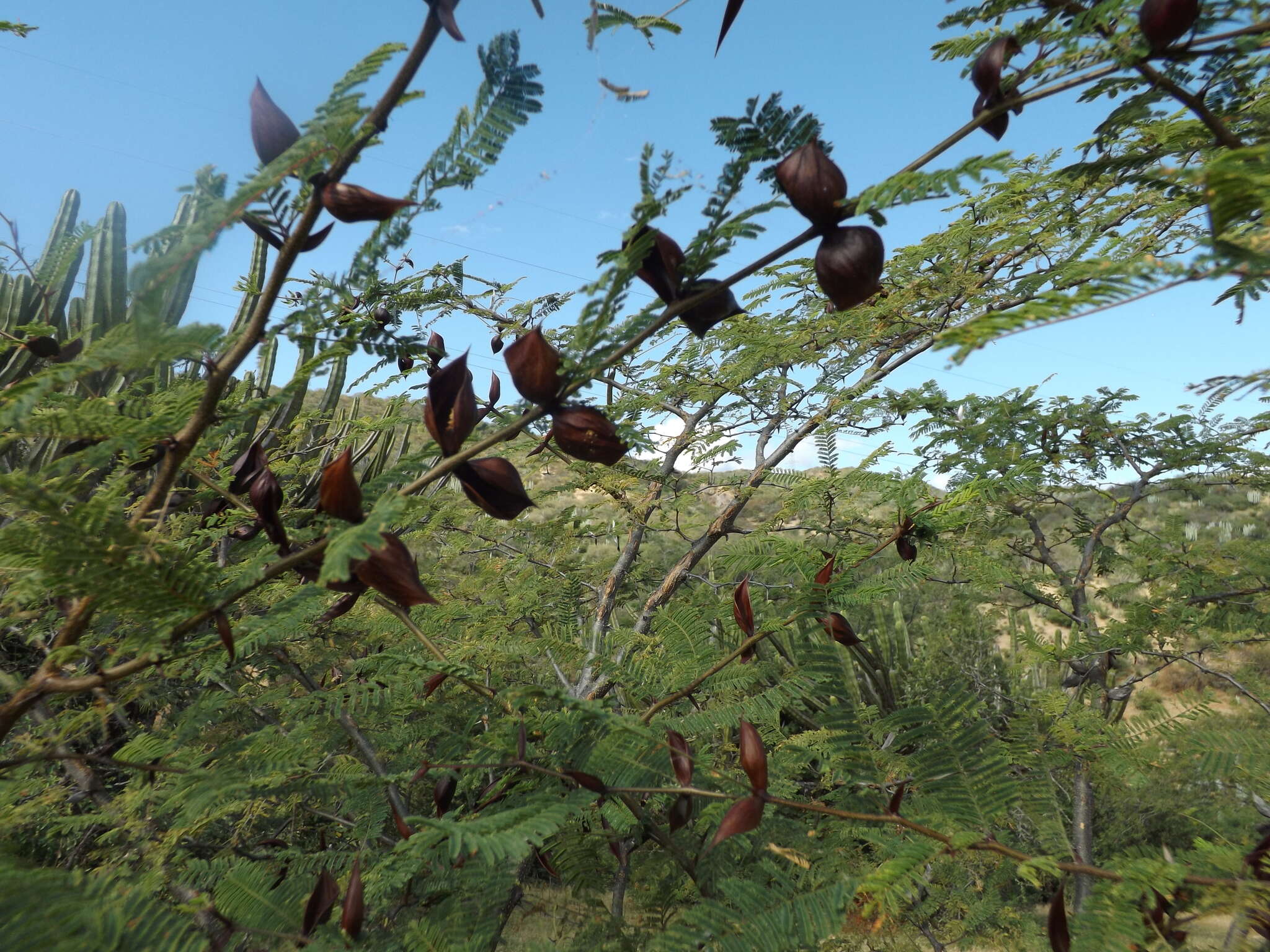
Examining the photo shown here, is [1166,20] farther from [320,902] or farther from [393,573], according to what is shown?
[320,902]

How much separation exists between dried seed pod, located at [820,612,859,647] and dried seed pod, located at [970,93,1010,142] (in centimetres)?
51

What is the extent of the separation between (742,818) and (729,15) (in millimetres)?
709

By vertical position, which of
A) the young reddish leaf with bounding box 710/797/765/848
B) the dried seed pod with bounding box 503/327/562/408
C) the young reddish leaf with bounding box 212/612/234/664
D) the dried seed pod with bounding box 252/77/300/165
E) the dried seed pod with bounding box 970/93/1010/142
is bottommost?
the young reddish leaf with bounding box 710/797/765/848

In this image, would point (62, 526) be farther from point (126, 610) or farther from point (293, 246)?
point (293, 246)

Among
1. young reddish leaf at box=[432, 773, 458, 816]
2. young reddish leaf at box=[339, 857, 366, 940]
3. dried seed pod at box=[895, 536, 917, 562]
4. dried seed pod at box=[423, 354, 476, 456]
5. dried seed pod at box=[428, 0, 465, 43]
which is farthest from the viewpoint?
young reddish leaf at box=[432, 773, 458, 816]

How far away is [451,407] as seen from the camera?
2.00ft

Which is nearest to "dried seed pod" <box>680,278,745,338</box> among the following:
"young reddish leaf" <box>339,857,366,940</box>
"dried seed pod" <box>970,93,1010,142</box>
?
"dried seed pod" <box>970,93,1010,142</box>

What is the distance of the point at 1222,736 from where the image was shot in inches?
38.8

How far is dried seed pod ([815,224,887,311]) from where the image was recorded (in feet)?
1.82

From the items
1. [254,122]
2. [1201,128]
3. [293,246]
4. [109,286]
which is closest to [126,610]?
[293,246]

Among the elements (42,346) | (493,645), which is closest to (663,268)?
(42,346)

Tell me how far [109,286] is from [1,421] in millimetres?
4951

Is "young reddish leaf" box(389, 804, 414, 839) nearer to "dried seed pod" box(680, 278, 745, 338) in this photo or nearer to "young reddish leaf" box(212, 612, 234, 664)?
"young reddish leaf" box(212, 612, 234, 664)

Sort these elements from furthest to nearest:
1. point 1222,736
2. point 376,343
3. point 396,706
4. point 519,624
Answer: point 519,624 < point 396,706 < point 1222,736 < point 376,343
